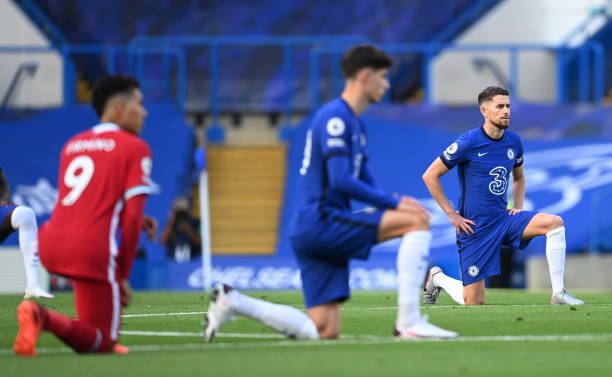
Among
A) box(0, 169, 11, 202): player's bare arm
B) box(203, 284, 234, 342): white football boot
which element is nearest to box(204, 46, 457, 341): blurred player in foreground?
box(203, 284, 234, 342): white football boot

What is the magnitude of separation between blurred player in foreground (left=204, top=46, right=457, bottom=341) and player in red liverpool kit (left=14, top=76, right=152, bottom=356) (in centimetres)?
63

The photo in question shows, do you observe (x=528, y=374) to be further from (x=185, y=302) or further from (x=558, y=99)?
(x=558, y=99)

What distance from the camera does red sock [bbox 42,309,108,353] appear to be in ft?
21.1

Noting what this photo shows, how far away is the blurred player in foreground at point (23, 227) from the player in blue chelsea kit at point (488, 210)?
4597mm

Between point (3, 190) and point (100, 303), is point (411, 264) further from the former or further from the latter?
point (3, 190)

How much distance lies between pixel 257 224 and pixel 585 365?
58.0 feet

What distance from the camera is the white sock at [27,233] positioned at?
41.5 ft

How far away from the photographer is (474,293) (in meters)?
11.0

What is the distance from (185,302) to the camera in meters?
12.9

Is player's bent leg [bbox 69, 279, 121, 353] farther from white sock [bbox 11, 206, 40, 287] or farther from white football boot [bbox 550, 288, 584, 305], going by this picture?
white sock [bbox 11, 206, 40, 287]

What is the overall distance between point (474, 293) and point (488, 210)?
2.59 feet

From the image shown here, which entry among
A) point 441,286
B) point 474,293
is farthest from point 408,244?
point 441,286

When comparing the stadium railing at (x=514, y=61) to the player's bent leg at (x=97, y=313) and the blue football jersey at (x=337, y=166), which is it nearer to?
the blue football jersey at (x=337, y=166)

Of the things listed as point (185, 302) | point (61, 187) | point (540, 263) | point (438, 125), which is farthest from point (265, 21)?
point (61, 187)
